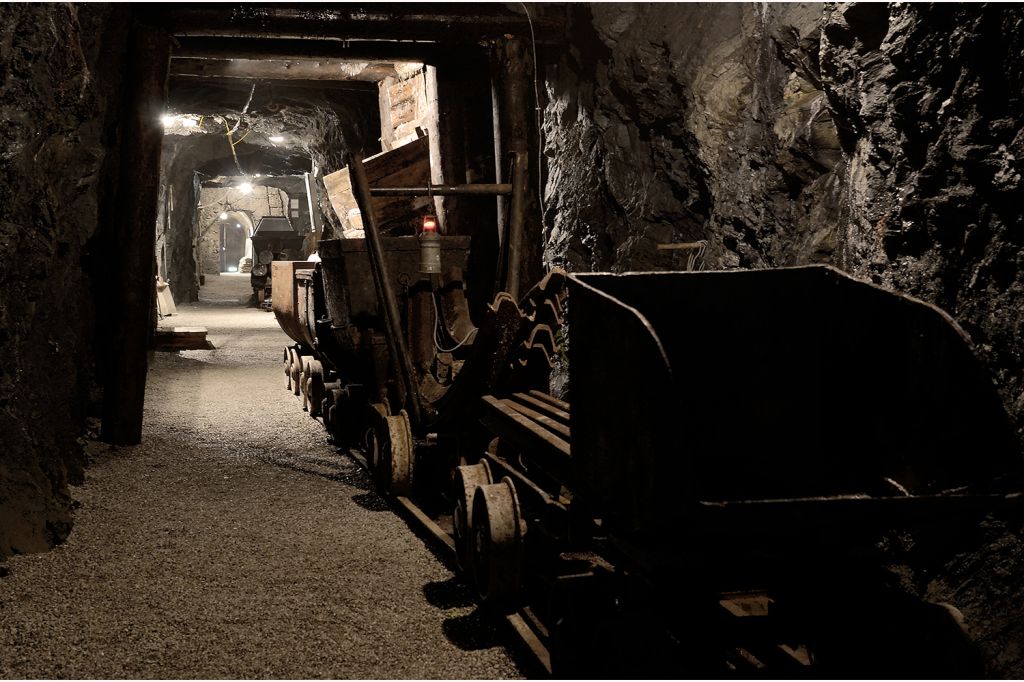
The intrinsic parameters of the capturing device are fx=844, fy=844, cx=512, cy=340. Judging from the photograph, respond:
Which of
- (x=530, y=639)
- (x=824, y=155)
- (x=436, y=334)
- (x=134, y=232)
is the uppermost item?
(x=824, y=155)

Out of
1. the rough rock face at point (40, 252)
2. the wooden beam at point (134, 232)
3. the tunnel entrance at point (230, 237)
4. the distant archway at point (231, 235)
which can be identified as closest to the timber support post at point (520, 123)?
the wooden beam at point (134, 232)

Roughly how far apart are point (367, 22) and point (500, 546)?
4.96 m

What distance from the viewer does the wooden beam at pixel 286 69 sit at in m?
8.94

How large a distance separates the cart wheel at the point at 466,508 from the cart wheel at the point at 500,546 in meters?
0.14

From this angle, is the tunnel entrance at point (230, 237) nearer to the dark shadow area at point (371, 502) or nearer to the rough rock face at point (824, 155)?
the rough rock face at point (824, 155)

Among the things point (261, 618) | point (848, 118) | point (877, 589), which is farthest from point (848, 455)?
point (261, 618)

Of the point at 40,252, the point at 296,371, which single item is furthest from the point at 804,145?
the point at 296,371

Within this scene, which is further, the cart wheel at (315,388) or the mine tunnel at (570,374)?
the cart wheel at (315,388)

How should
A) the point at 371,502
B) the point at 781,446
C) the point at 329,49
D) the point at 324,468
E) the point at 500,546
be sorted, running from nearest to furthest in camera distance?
the point at 781,446
the point at 500,546
the point at 371,502
the point at 324,468
the point at 329,49

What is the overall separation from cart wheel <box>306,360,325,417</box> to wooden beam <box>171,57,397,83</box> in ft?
11.0

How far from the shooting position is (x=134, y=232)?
6500 millimetres

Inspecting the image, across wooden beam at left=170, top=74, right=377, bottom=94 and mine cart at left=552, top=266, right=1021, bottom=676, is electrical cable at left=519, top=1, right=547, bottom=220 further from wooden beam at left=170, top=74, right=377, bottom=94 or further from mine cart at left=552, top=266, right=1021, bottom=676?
mine cart at left=552, top=266, right=1021, bottom=676

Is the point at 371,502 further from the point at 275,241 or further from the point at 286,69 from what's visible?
the point at 275,241

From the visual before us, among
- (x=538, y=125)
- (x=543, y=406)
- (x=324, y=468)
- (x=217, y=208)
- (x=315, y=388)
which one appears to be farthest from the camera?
(x=217, y=208)
